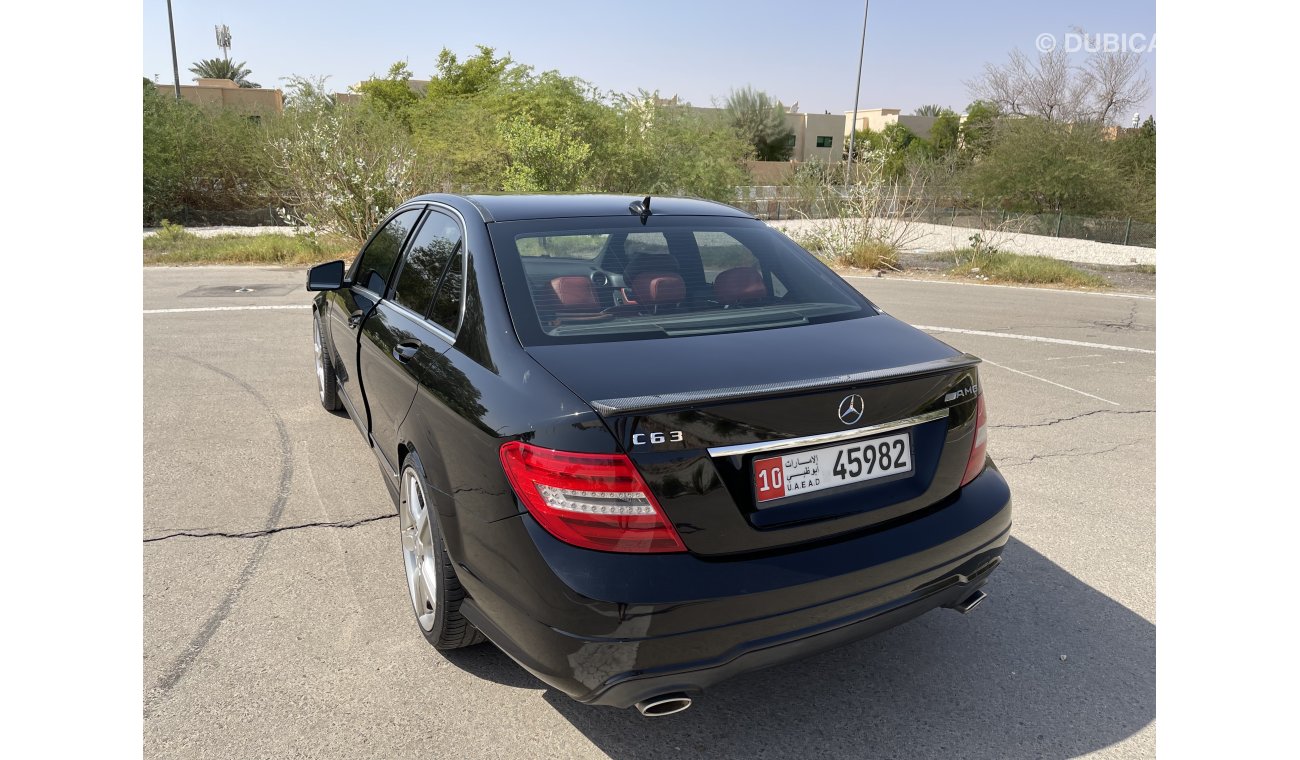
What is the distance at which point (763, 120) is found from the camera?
6256 cm

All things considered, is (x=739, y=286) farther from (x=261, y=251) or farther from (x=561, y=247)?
(x=261, y=251)

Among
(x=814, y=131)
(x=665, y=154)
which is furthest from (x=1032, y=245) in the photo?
(x=814, y=131)

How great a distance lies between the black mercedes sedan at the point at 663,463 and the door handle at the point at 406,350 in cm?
2

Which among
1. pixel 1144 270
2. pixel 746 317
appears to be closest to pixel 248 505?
pixel 746 317

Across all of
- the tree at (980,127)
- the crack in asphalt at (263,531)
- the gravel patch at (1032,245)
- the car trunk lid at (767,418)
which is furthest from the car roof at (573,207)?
the tree at (980,127)

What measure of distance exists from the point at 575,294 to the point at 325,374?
343 centimetres

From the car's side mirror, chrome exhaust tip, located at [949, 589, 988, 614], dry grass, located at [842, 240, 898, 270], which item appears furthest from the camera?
dry grass, located at [842, 240, 898, 270]

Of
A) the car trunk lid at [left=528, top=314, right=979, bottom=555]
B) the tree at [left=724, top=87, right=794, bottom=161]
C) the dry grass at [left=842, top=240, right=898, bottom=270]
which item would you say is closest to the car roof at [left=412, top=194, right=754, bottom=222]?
the car trunk lid at [left=528, top=314, right=979, bottom=555]

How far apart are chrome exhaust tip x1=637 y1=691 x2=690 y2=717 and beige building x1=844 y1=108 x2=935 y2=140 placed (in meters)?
71.7

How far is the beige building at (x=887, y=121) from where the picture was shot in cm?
7554

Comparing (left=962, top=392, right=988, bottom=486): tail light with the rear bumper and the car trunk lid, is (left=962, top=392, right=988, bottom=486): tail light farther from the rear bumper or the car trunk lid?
the rear bumper

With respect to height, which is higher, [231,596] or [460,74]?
[460,74]

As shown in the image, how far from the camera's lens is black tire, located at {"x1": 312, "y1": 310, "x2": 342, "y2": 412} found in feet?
17.9

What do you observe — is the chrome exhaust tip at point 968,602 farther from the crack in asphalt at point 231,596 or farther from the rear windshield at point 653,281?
the crack in asphalt at point 231,596
